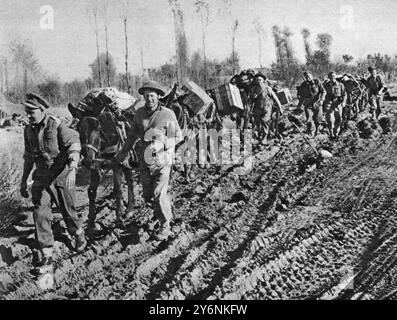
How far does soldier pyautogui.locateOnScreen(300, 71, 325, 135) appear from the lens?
30.1 ft

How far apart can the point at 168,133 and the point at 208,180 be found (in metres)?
2.11

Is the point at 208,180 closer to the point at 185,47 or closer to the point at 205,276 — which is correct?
the point at 185,47

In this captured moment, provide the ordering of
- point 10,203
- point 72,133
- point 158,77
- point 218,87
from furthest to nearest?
1. point 158,77
2. point 218,87
3. point 10,203
4. point 72,133

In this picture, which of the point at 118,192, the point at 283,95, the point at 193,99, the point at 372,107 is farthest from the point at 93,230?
the point at 372,107

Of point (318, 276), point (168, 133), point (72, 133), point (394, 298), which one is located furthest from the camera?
point (168, 133)

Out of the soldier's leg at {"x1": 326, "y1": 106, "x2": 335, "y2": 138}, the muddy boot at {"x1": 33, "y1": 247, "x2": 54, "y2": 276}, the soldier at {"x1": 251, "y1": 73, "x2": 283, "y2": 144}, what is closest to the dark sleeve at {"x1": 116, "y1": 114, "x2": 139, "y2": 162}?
the muddy boot at {"x1": 33, "y1": 247, "x2": 54, "y2": 276}

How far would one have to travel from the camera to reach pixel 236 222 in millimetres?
5430

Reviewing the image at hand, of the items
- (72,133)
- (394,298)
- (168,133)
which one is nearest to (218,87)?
(168,133)

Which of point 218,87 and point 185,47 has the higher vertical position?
point 185,47

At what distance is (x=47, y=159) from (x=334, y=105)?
260 inches

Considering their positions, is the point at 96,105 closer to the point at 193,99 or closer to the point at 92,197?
the point at 92,197

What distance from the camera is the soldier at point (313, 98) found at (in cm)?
916

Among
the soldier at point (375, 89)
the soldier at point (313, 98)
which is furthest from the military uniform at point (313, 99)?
the soldier at point (375, 89)

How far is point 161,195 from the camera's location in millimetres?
4977
